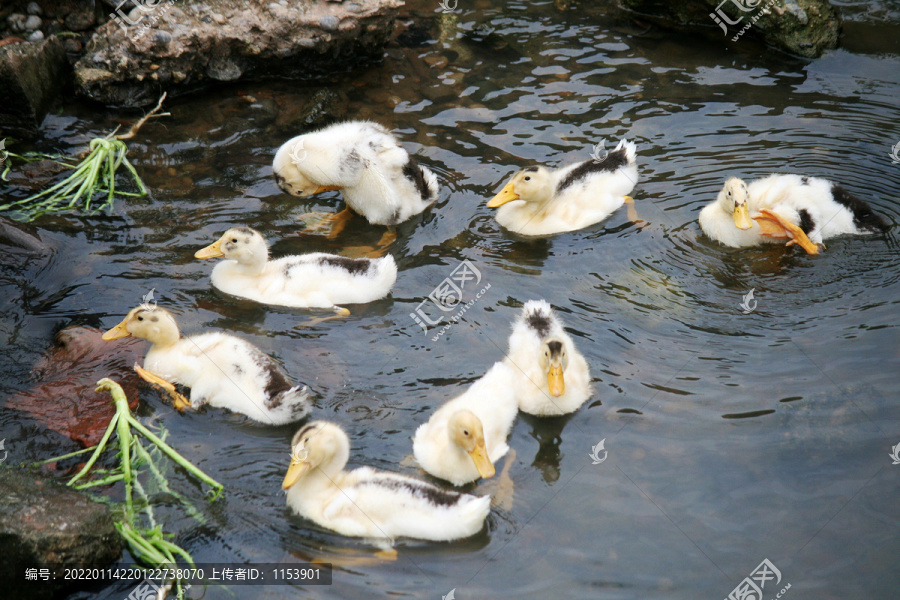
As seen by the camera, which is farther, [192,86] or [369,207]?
[192,86]

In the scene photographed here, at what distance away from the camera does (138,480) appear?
496cm

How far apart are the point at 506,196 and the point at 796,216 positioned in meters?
2.66

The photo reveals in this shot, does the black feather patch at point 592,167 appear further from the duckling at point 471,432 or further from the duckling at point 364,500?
the duckling at point 364,500

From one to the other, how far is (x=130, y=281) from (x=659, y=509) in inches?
184

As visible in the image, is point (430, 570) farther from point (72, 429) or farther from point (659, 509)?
point (72, 429)

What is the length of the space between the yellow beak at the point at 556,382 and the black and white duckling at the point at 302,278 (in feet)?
6.19

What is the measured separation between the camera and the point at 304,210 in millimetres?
7871

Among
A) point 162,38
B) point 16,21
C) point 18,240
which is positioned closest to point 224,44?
point 162,38

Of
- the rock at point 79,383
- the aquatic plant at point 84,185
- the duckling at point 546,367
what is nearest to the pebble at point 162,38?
the aquatic plant at point 84,185

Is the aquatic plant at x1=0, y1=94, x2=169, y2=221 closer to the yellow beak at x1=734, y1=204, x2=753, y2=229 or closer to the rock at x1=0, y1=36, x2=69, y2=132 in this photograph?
the rock at x1=0, y1=36, x2=69, y2=132

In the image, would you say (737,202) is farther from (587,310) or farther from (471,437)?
(471,437)

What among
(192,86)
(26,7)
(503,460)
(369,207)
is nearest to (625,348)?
(503,460)

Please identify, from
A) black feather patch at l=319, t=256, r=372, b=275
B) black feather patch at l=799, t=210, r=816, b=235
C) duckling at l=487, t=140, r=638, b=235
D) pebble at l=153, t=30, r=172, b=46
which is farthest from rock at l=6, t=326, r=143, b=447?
black feather patch at l=799, t=210, r=816, b=235

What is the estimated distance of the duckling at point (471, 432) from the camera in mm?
4879
